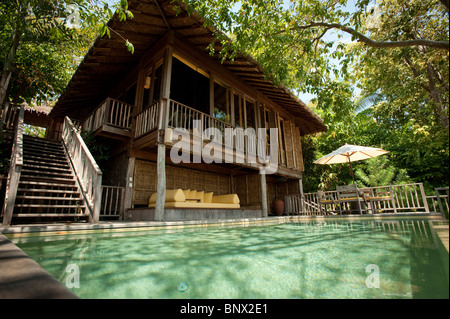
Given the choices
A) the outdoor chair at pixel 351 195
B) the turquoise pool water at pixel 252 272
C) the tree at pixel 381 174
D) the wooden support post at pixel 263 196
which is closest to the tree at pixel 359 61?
the tree at pixel 381 174

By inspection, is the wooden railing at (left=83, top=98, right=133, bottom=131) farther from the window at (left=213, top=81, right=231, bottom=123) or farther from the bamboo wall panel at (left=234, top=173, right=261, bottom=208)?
the bamboo wall panel at (left=234, top=173, right=261, bottom=208)

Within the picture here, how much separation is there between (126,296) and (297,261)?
127 centimetres

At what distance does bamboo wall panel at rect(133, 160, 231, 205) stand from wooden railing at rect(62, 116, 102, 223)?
1668 mm

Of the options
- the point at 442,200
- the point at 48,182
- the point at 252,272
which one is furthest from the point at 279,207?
the point at 442,200

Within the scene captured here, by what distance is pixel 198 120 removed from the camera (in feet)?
22.9

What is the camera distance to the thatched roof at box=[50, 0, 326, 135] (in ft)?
19.7

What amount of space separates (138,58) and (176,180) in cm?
450

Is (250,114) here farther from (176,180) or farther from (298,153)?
(176,180)

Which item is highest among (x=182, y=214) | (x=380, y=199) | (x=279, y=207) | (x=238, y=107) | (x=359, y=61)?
(x=359, y=61)

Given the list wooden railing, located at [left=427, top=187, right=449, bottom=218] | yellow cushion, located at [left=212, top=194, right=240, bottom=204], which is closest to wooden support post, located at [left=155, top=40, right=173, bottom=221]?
yellow cushion, located at [left=212, top=194, right=240, bottom=204]

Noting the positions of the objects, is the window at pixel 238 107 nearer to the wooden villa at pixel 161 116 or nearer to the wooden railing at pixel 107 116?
the wooden villa at pixel 161 116

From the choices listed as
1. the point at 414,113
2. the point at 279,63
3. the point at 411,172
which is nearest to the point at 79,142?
the point at 279,63

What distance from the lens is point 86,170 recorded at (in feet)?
17.4

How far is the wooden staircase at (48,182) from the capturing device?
197 inches
